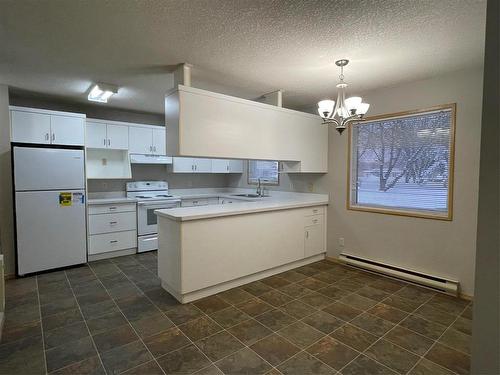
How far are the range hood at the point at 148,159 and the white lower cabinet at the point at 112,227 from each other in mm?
790

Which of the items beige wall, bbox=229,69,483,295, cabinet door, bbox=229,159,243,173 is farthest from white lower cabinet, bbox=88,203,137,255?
beige wall, bbox=229,69,483,295

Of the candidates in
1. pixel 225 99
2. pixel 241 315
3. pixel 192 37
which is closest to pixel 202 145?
pixel 225 99

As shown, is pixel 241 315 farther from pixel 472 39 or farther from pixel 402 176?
pixel 472 39

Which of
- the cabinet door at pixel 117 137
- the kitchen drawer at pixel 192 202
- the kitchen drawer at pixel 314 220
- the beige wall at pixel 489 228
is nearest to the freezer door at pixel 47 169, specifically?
the cabinet door at pixel 117 137

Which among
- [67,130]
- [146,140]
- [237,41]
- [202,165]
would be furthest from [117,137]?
[237,41]

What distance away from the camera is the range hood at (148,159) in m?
4.79

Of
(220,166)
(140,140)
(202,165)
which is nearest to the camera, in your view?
(140,140)

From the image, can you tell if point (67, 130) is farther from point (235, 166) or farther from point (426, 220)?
point (426, 220)

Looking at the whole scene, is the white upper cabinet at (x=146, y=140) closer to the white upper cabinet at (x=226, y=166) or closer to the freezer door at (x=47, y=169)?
the freezer door at (x=47, y=169)

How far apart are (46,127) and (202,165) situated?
8.64 ft

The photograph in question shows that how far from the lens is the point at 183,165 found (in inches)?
212

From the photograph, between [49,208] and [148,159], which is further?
[148,159]

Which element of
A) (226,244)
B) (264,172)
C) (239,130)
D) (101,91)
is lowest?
(226,244)

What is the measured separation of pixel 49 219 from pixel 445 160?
4984 millimetres
